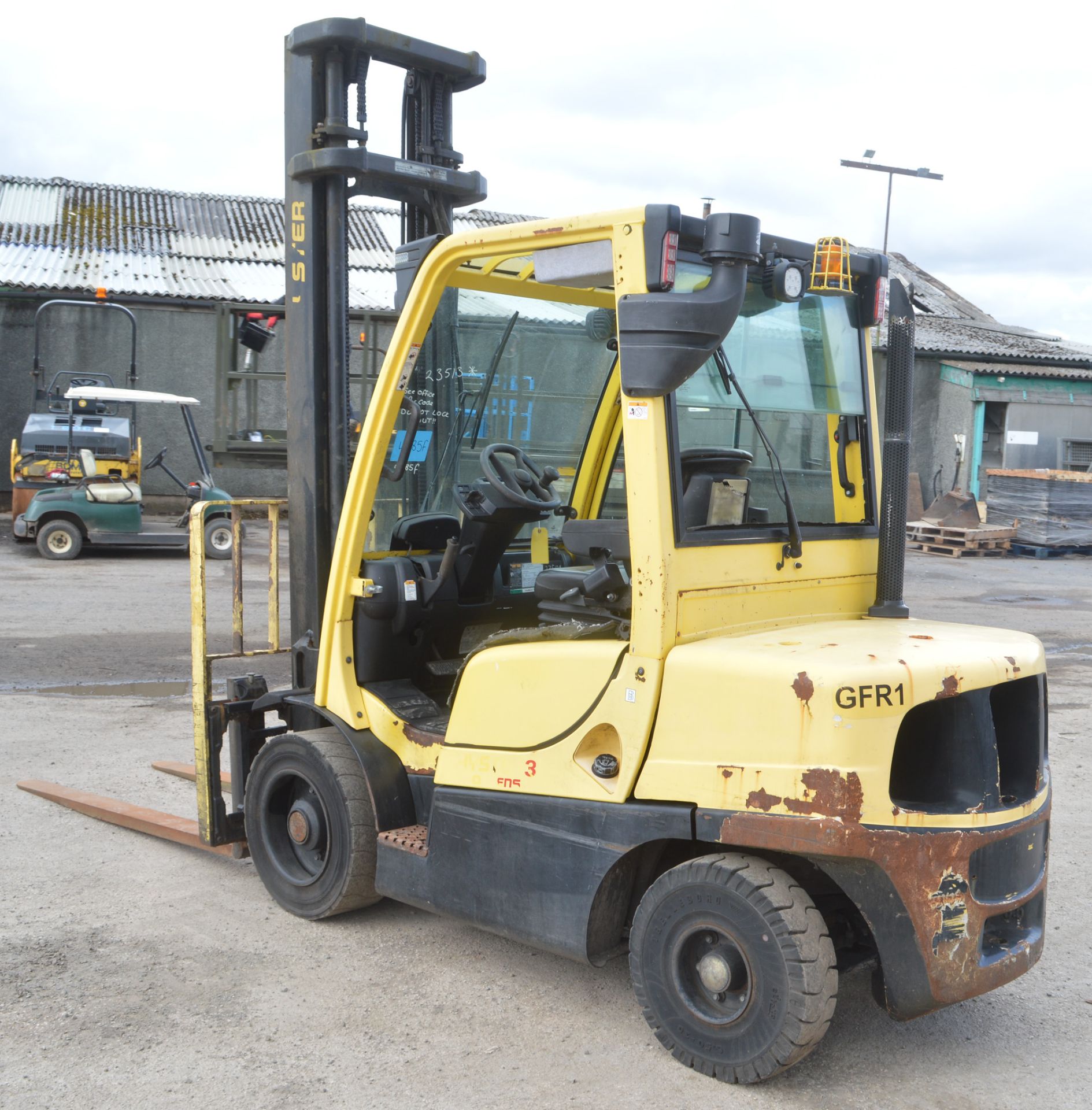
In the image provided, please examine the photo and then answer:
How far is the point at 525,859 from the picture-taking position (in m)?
3.46

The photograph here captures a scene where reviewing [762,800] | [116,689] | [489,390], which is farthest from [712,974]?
[116,689]

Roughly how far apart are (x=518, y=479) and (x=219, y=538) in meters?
11.5

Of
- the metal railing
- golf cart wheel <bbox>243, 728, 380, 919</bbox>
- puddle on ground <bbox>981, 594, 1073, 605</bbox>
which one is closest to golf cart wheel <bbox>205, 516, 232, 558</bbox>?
puddle on ground <bbox>981, 594, 1073, 605</bbox>

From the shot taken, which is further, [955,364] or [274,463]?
[955,364]

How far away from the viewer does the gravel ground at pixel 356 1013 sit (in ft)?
10.1

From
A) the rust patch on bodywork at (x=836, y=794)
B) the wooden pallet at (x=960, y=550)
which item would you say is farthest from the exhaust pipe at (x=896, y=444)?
the wooden pallet at (x=960, y=550)

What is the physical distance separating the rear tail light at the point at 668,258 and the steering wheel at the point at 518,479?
1.02 meters

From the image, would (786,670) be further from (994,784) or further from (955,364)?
(955,364)

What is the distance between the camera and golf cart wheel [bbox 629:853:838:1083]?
9.80 ft

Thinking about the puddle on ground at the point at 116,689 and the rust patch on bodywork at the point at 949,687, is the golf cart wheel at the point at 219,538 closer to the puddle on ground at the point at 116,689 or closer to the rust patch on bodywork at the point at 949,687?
the puddle on ground at the point at 116,689

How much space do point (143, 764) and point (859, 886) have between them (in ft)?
14.0

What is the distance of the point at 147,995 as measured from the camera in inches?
140

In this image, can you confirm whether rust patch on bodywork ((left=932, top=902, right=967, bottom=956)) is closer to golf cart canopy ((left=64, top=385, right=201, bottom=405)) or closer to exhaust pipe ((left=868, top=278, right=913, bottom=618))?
exhaust pipe ((left=868, top=278, right=913, bottom=618))

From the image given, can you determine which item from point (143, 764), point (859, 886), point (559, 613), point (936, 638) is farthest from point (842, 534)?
point (143, 764)
